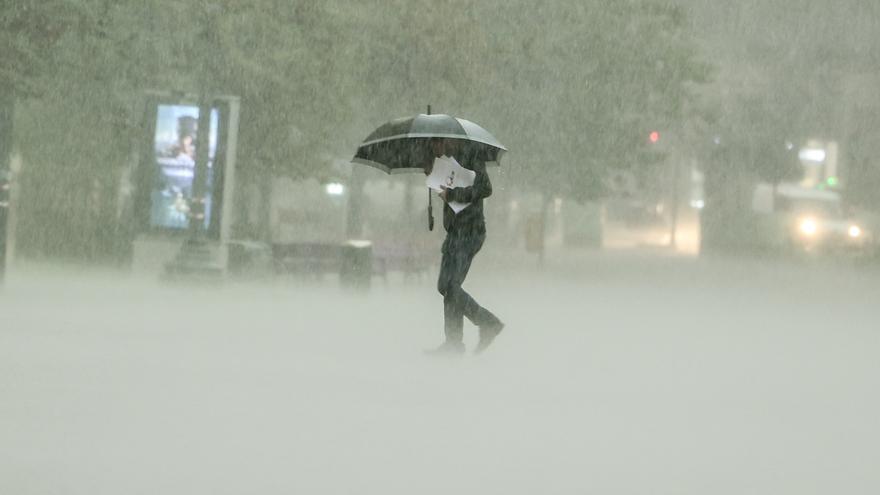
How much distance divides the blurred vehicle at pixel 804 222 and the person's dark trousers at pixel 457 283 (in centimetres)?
4228

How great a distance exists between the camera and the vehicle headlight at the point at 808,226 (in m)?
56.8

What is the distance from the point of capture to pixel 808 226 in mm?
57531

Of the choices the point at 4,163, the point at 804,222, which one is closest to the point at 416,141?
the point at 4,163

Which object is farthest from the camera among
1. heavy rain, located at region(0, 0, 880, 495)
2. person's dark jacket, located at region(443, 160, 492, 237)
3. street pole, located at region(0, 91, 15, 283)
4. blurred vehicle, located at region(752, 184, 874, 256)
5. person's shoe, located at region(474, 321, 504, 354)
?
blurred vehicle, located at region(752, 184, 874, 256)

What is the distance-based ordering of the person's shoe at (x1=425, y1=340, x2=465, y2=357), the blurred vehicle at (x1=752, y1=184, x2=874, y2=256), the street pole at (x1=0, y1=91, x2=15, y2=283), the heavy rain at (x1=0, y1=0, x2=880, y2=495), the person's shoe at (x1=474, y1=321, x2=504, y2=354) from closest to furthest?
1. the heavy rain at (x1=0, y1=0, x2=880, y2=495)
2. the person's shoe at (x1=474, y1=321, x2=504, y2=354)
3. the person's shoe at (x1=425, y1=340, x2=465, y2=357)
4. the street pole at (x1=0, y1=91, x2=15, y2=283)
5. the blurred vehicle at (x1=752, y1=184, x2=874, y2=256)

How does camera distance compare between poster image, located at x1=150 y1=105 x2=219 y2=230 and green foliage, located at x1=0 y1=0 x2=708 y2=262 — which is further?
green foliage, located at x1=0 y1=0 x2=708 y2=262

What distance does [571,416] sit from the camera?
8180 mm

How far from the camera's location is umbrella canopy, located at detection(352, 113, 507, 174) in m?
10.9

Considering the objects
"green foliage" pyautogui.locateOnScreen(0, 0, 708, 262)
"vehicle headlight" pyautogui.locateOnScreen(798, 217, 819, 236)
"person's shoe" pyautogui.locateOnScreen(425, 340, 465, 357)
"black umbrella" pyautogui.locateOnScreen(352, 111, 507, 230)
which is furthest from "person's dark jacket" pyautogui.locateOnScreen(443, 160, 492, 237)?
"vehicle headlight" pyautogui.locateOnScreen(798, 217, 819, 236)

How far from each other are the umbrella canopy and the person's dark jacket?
37cm

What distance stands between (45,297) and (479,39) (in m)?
15.9

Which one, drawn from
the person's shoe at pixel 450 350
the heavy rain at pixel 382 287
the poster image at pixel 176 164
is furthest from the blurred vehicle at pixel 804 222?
the person's shoe at pixel 450 350

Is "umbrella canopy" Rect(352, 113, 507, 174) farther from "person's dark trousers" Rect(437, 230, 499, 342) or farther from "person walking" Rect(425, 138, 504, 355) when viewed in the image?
"person's dark trousers" Rect(437, 230, 499, 342)

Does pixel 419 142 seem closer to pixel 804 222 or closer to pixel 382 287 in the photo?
pixel 382 287
